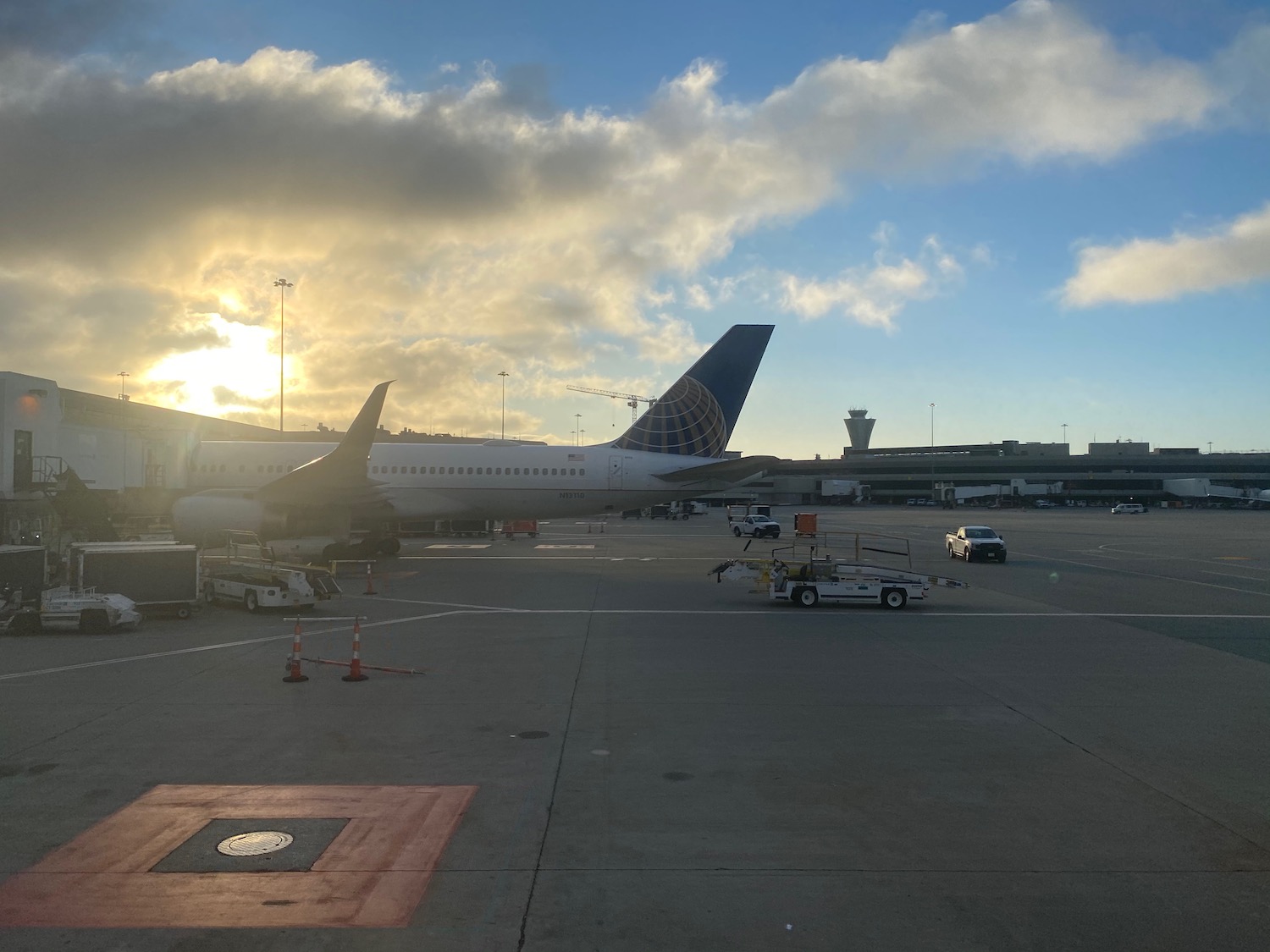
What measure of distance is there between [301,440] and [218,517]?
1724 inches

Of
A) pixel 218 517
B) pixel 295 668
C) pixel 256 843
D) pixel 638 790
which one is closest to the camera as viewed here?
pixel 256 843

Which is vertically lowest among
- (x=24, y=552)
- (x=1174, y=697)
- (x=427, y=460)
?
(x=1174, y=697)

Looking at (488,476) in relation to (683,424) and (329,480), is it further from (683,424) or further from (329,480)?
(683,424)

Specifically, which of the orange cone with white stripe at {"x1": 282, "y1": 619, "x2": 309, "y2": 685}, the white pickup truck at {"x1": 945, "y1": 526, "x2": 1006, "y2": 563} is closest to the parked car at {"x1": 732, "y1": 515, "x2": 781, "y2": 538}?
the white pickup truck at {"x1": 945, "y1": 526, "x2": 1006, "y2": 563}

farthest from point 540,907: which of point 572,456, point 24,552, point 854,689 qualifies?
point 572,456

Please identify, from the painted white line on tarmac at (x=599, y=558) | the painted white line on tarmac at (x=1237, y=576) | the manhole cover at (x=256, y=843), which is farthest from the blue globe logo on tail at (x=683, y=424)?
the manhole cover at (x=256, y=843)

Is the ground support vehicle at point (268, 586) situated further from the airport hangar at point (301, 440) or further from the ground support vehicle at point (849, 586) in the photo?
the ground support vehicle at point (849, 586)

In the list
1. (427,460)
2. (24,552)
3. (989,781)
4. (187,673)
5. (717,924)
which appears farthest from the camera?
(427,460)

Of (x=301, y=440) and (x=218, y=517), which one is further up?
(x=301, y=440)

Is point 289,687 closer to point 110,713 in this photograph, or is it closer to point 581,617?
point 110,713

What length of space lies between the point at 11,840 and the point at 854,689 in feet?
33.3

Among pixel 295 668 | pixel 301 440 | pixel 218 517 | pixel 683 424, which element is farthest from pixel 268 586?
pixel 301 440

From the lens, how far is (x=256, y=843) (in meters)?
7.03

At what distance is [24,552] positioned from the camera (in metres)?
18.0
